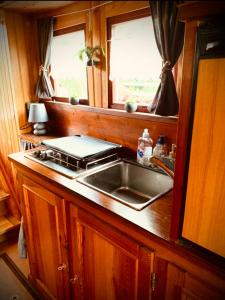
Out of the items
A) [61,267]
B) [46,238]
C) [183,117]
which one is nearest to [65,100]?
[46,238]

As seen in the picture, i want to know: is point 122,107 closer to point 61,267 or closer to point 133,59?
point 133,59

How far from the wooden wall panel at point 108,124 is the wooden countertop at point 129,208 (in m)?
0.47

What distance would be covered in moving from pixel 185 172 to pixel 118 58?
1121 millimetres

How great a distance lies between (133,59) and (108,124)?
0.47 metres

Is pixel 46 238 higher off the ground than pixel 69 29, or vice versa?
pixel 69 29

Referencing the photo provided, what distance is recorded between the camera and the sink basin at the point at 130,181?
1294 millimetres

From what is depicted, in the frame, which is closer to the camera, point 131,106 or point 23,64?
point 131,106

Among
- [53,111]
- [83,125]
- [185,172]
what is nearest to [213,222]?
[185,172]

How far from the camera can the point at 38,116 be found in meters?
2.02

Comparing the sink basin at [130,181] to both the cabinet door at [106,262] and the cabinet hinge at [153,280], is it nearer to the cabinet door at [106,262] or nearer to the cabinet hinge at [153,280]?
the cabinet door at [106,262]

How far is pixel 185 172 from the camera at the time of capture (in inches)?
26.7

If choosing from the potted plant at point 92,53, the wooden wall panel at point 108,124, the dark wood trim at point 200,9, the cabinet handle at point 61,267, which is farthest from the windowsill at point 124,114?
the cabinet handle at point 61,267

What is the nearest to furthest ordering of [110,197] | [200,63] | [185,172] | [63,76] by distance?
[200,63]
[185,172]
[110,197]
[63,76]

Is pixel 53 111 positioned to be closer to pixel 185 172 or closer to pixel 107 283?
pixel 107 283
